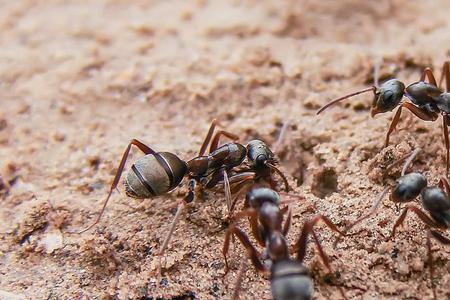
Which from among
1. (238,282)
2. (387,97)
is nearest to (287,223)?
(238,282)

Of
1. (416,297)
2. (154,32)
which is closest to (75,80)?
(154,32)

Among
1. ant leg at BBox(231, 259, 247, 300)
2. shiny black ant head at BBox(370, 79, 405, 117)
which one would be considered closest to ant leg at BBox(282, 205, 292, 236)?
ant leg at BBox(231, 259, 247, 300)

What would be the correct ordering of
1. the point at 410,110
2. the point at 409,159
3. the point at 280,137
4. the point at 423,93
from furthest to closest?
the point at 280,137 < the point at 423,93 < the point at 410,110 < the point at 409,159

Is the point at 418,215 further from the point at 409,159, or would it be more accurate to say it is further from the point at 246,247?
the point at 246,247

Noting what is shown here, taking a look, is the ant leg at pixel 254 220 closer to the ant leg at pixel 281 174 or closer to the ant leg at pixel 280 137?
the ant leg at pixel 281 174

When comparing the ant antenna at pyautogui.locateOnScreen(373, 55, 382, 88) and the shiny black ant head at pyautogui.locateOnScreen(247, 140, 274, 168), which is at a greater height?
the ant antenna at pyautogui.locateOnScreen(373, 55, 382, 88)

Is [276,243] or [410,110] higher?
[410,110]

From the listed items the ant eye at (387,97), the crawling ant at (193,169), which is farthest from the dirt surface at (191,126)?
the ant eye at (387,97)

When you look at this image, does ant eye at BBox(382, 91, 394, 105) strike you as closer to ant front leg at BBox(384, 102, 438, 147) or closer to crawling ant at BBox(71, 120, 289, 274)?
ant front leg at BBox(384, 102, 438, 147)
